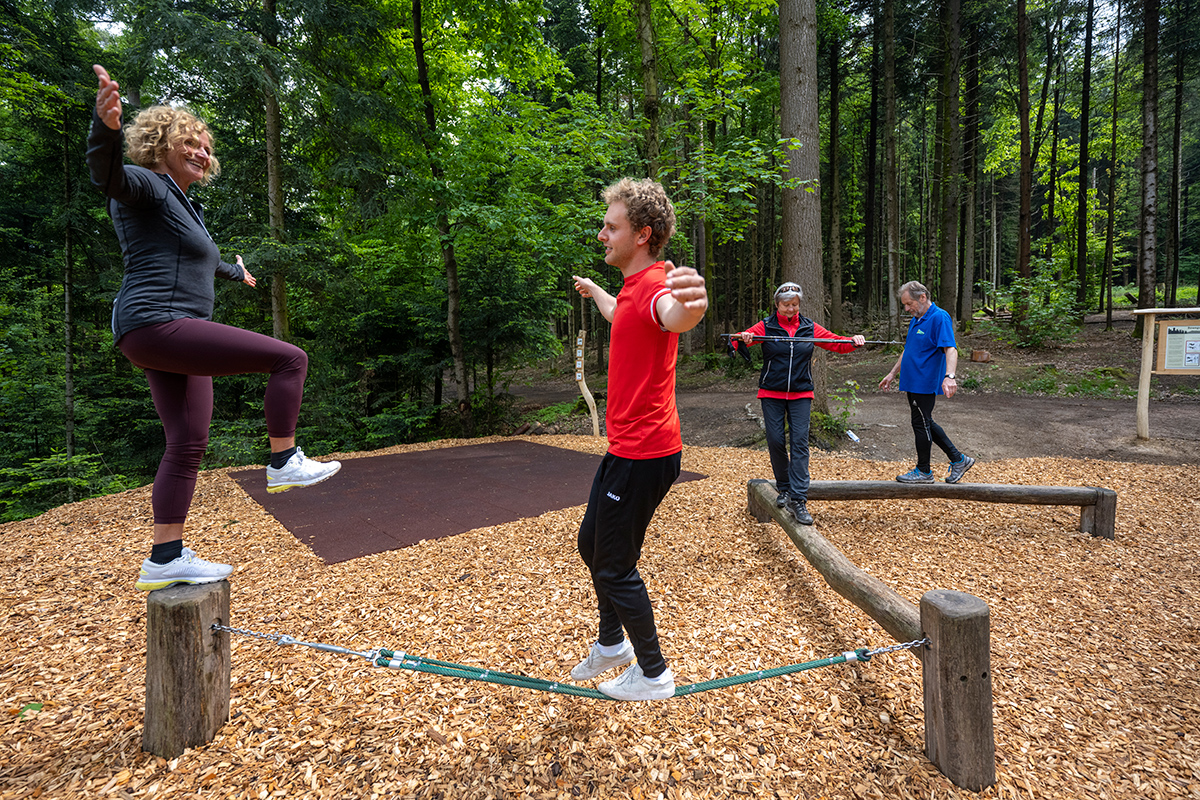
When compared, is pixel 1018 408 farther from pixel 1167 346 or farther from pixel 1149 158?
pixel 1149 158

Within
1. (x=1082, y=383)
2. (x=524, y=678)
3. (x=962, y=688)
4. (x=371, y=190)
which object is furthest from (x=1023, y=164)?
(x=524, y=678)

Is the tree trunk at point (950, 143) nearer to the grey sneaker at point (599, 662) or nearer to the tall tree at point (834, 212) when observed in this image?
the tall tree at point (834, 212)

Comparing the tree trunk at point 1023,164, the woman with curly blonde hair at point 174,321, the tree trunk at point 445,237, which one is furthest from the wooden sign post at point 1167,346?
the tree trunk at point 445,237

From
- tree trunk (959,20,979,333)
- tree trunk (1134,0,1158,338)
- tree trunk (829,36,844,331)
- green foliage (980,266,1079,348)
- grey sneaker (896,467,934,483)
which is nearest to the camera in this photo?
grey sneaker (896,467,934,483)

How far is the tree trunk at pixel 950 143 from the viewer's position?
13.9 metres

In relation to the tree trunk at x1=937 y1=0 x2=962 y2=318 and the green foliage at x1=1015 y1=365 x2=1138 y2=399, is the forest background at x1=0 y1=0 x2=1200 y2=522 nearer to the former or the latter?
the tree trunk at x1=937 y1=0 x2=962 y2=318

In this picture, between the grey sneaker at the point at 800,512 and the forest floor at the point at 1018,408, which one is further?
the forest floor at the point at 1018,408

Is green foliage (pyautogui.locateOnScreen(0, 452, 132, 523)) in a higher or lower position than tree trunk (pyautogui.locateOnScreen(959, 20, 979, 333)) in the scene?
lower

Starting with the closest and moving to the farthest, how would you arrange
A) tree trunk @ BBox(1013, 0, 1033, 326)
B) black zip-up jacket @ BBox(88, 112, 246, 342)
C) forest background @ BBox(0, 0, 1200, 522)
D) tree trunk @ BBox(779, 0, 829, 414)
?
1. black zip-up jacket @ BBox(88, 112, 246, 342)
2. tree trunk @ BBox(779, 0, 829, 414)
3. forest background @ BBox(0, 0, 1200, 522)
4. tree trunk @ BBox(1013, 0, 1033, 326)

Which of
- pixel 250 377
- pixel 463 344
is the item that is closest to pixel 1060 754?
pixel 463 344

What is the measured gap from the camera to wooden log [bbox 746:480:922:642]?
2.42 metres

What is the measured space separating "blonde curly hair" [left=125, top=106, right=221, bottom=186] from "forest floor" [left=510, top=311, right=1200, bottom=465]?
7.96 meters

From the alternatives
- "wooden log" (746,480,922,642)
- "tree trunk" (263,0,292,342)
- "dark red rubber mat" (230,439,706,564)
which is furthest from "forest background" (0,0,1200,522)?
"wooden log" (746,480,922,642)

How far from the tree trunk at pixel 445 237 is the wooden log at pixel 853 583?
6.88m
